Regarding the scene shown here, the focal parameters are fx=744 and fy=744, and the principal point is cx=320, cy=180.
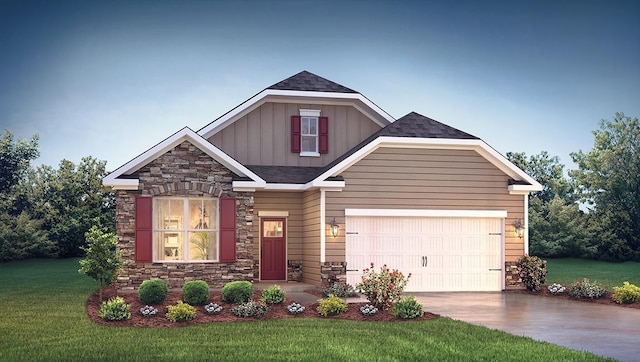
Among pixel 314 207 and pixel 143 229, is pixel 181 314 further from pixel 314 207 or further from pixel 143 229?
pixel 314 207

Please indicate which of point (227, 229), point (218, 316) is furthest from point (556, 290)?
point (218, 316)

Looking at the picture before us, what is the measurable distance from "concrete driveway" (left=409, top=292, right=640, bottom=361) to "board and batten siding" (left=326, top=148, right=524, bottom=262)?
2492 millimetres

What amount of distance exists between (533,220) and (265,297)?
27.7m

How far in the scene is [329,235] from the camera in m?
20.2

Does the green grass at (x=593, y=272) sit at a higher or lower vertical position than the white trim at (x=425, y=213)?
lower

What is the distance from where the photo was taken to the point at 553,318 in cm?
1469

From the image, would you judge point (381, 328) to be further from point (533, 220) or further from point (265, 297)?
point (533, 220)

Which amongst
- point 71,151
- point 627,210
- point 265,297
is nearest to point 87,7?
point 71,151

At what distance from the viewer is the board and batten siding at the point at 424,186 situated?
2033 centimetres

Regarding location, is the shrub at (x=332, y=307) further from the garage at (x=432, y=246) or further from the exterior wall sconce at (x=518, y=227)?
the exterior wall sconce at (x=518, y=227)

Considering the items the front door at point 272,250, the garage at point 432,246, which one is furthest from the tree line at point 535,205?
the garage at point 432,246

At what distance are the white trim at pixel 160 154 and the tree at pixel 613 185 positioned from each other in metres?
25.3

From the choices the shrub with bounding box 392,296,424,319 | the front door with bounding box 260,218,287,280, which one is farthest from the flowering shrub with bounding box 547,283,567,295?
the front door with bounding box 260,218,287,280

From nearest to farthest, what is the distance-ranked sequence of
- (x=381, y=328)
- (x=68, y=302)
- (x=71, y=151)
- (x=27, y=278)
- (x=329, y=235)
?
(x=381, y=328), (x=68, y=302), (x=329, y=235), (x=27, y=278), (x=71, y=151)
